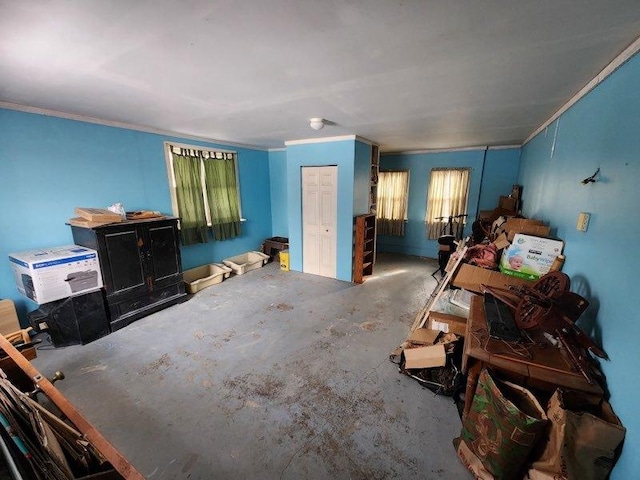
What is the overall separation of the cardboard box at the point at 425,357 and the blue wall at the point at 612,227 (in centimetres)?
93

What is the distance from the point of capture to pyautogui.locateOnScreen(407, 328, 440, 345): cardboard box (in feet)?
7.65

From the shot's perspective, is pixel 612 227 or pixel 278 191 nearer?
pixel 612 227

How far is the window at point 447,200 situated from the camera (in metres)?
5.42

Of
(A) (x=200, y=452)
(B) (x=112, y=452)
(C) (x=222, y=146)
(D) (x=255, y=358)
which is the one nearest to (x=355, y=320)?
(D) (x=255, y=358)

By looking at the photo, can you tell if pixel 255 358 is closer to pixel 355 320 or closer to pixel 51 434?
pixel 355 320

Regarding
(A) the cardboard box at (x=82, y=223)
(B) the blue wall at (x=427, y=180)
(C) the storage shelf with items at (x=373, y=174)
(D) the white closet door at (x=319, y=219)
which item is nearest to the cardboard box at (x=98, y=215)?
(A) the cardboard box at (x=82, y=223)

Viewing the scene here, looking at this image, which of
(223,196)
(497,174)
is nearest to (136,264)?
(223,196)

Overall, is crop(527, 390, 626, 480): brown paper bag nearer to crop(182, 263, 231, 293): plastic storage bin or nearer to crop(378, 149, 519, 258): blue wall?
crop(182, 263, 231, 293): plastic storage bin

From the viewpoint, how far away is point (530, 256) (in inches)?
88.4

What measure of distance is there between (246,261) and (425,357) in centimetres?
423

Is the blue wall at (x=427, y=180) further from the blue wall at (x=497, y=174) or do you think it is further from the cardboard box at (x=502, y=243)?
the cardboard box at (x=502, y=243)

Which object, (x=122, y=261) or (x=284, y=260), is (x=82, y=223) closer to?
(x=122, y=261)

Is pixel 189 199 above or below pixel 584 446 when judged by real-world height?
above

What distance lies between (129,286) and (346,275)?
3.18m
